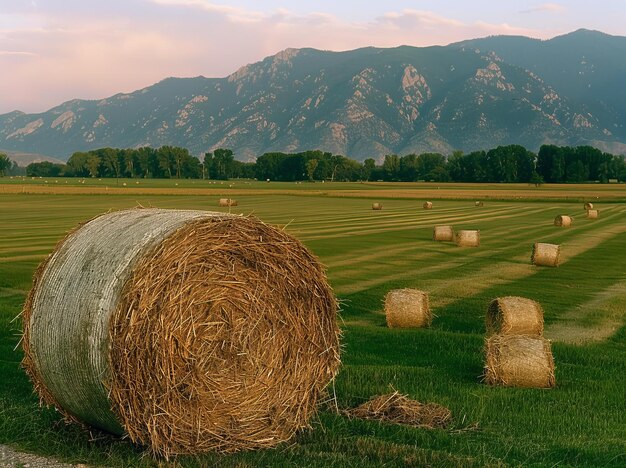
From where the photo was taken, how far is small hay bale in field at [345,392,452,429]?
348 inches

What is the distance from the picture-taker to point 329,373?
8914 millimetres

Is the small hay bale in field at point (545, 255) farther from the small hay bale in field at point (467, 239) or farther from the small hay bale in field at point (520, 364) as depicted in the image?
the small hay bale in field at point (520, 364)

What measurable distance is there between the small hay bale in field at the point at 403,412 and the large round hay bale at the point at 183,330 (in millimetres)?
755

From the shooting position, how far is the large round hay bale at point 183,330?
7457 millimetres

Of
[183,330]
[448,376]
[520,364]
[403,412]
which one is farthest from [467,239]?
[183,330]

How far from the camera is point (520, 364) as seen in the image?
10.9 m

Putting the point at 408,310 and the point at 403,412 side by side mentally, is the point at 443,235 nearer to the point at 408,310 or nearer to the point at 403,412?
the point at 408,310

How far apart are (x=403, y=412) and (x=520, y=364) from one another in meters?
2.73

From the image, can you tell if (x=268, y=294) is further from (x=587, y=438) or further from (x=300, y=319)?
(x=587, y=438)

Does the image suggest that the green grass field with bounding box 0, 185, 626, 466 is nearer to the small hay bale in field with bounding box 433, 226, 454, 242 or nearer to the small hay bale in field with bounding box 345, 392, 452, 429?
the small hay bale in field with bounding box 345, 392, 452, 429

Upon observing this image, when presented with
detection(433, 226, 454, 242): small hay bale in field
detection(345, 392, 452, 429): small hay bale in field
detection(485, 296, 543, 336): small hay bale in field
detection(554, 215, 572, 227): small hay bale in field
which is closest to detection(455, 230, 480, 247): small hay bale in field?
detection(433, 226, 454, 242): small hay bale in field

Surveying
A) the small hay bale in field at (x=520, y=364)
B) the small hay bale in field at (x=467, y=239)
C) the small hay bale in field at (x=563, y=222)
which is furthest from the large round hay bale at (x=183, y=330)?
the small hay bale in field at (x=563, y=222)

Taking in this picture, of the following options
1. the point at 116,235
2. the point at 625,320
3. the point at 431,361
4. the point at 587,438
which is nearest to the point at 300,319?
the point at 116,235

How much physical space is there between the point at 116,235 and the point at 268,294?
6.12ft
